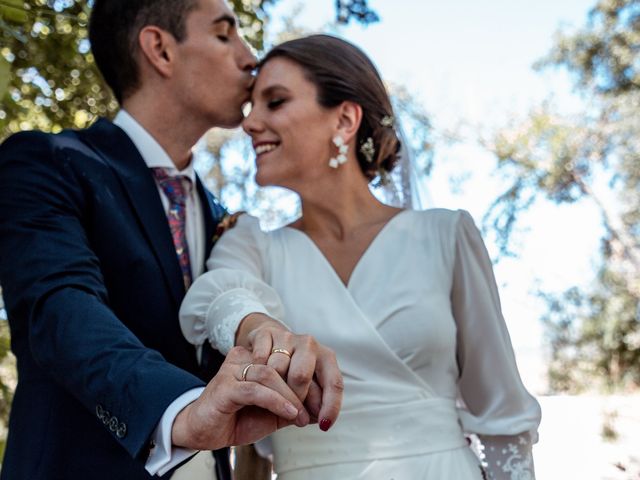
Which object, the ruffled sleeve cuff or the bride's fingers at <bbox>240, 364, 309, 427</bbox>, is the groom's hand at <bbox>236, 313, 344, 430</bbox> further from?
the ruffled sleeve cuff

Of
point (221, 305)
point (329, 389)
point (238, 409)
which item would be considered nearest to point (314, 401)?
point (329, 389)

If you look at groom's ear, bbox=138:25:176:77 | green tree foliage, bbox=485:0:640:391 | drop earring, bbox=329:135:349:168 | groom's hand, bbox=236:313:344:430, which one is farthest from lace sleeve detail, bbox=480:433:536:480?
green tree foliage, bbox=485:0:640:391

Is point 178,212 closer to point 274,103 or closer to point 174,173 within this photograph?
point 174,173

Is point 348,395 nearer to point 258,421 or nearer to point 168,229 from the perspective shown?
point 168,229

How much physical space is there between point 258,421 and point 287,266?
1.16 metres

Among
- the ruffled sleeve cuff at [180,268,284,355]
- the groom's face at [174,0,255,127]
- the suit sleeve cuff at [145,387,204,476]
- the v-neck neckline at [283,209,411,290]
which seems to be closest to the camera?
the suit sleeve cuff at [145,387,204,476]

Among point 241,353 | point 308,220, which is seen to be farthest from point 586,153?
point 241,353

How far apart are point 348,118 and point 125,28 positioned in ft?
2.78

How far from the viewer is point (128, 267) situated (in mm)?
2230

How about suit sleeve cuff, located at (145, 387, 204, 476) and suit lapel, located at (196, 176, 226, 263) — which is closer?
suit sleeve cuff, located at (145, 387, 204, 476)

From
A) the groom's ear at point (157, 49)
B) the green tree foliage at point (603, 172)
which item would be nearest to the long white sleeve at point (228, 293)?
the groom's ear at point (157, 49)

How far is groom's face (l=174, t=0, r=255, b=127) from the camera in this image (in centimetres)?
284

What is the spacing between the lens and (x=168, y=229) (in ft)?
7.84

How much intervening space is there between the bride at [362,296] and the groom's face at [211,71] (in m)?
0.20
